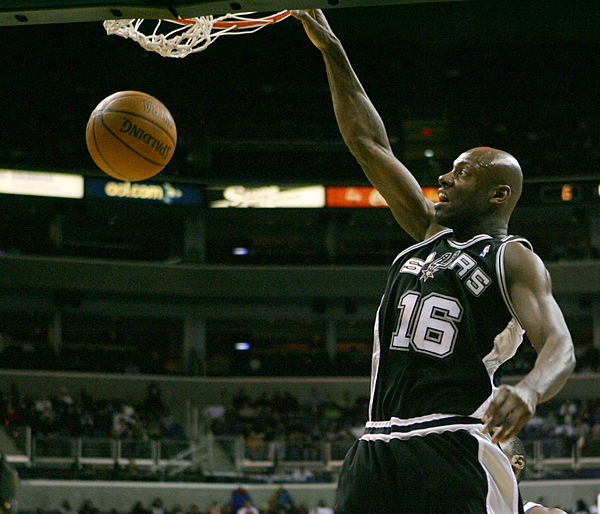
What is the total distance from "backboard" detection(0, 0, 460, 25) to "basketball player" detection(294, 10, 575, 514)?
136 centimetres

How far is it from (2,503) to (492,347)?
43.4 feet

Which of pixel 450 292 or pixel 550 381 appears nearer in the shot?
pixel 550 381

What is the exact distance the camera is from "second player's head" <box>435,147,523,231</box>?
3.49 meters

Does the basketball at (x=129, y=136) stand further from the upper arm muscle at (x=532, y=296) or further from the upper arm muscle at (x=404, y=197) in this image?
the upper arm muscle at (x=532, y=296)

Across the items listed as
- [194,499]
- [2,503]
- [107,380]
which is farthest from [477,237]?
[107,380]

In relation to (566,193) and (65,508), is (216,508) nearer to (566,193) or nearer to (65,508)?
(65,508)

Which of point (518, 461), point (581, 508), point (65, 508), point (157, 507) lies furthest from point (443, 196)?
point (581, 508)

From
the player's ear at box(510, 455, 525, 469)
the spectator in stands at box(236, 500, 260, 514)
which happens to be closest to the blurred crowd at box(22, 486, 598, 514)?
the spectator in stands at box(236, 500, 260, 514)

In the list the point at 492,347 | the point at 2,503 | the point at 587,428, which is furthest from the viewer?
the point at 587,428

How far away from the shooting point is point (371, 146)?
397 centimetres

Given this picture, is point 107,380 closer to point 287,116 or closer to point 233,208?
point 233,208

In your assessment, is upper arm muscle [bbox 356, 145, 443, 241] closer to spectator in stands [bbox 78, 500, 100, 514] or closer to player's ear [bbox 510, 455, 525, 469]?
player's ear [bbox 510, 455, 525, 469]

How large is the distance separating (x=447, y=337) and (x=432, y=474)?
469mm

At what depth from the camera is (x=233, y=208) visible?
2622 cm
